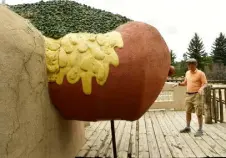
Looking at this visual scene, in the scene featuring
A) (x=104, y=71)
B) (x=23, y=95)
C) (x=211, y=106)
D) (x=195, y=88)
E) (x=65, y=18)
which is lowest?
(x=211, y=106)

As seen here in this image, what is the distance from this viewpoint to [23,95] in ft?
7.95

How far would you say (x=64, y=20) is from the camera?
3.45 m

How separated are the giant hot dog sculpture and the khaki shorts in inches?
106

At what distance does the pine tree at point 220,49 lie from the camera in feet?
144

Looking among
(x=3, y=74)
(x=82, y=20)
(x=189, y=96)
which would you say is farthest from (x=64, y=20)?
(x=189, y=96)

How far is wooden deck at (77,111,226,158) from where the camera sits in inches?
175

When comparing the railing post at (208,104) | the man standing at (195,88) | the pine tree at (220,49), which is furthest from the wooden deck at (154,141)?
the pine tree at (220,49)

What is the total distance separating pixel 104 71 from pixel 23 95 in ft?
2.56

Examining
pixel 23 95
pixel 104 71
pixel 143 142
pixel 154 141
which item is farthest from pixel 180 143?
pixel 23 95

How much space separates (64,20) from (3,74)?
1.43 metres

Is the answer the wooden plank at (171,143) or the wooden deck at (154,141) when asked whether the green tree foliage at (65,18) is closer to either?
the wooden deck at (154,141)

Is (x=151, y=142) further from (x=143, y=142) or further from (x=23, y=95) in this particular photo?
(x=23, y=95)

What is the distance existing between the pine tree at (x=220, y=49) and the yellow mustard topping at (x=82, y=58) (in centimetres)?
4262

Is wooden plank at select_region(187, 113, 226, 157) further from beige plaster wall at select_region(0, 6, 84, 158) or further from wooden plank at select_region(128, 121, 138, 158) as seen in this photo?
beige plaster wall at select_region(0, 6, 84, 158)
